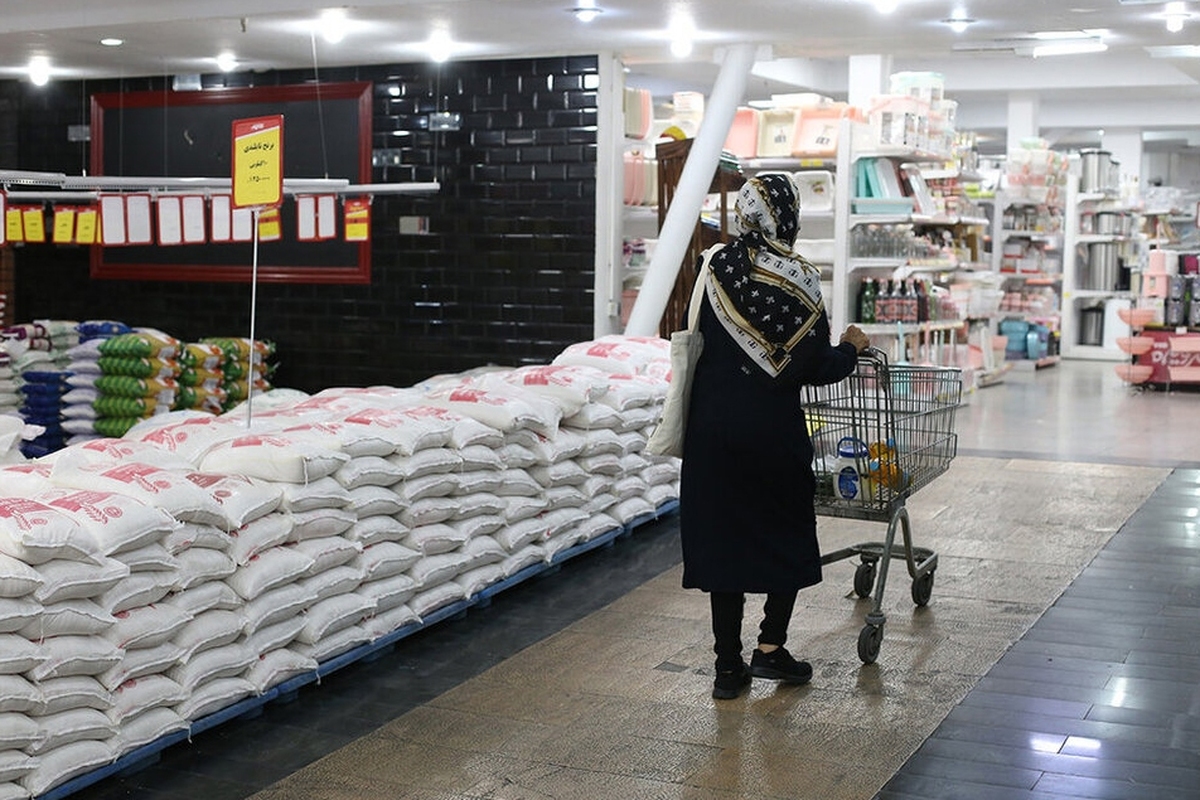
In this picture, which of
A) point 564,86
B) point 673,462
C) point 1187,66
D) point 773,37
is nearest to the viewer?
point 673,462

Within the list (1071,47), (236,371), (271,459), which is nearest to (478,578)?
(271,459)

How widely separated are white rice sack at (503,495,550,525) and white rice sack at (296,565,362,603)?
1018mm

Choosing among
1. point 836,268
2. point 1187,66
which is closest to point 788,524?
point 836,268

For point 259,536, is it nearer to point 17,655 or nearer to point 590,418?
point 17,655

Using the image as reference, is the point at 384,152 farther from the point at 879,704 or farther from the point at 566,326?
the point at 879,704

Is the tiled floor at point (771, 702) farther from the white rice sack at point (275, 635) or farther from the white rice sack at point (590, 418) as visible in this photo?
the white rice sack at point (590, 418)

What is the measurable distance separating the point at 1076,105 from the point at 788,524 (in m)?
18.1

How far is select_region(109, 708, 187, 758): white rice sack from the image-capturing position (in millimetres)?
3740

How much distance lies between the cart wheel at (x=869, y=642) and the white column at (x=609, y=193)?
19.3ft

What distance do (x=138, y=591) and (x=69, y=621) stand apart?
243 millimetres

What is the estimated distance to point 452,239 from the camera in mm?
10984

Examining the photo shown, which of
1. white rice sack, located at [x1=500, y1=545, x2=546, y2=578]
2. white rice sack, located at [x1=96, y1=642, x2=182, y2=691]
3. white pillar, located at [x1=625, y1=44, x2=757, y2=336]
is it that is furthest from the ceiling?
white rice sack, located at [x1=96, y1=642, x2=182, y2=691]

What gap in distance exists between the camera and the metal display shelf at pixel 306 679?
3.70m

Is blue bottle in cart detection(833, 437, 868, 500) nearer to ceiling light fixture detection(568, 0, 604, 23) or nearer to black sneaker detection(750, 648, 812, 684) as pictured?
black sneaker detection(750, 648, 812, 684)
